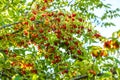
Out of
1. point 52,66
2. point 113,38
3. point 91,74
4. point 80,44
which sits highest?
point 113,38

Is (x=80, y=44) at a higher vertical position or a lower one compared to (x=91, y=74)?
lower

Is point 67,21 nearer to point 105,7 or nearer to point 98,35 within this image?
point 98,35

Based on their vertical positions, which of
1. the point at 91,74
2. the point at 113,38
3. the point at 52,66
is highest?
the point at 113,38

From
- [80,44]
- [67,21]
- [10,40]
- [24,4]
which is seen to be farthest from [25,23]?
[24,4]

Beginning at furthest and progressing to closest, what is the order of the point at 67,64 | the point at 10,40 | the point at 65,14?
the point at 65,14 < the point at 10,40 < the point at 67,64

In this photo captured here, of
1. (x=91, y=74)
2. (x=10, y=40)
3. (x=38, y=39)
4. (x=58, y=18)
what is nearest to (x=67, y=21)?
(x=58, y=18)

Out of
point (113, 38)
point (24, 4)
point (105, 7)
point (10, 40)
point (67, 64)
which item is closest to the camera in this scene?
point (113, 38)

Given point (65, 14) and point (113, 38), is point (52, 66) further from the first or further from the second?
point (113, 38)

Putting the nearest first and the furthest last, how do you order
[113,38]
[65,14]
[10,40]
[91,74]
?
[113,38], [91,74], [10,40], [65,14]

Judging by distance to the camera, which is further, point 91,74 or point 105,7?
point 105,7

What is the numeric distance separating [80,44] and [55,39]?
722 mm

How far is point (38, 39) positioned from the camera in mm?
7898

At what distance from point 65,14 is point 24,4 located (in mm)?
3786

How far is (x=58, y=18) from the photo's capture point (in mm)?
7762
